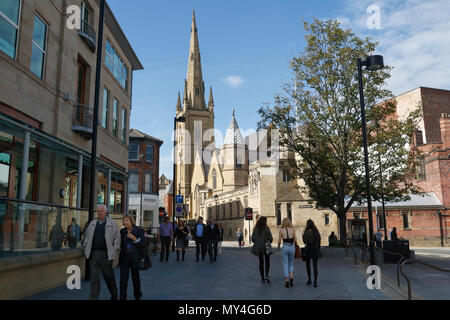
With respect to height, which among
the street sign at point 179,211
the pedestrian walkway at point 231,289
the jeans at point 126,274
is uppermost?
the street sign at point 179,211

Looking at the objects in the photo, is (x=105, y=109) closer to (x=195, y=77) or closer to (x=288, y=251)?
(x=288, y=251)

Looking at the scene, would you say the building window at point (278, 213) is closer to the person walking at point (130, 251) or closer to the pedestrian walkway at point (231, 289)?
the pedestrian walkway at point (231, 289)

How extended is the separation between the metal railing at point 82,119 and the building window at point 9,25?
4.16m

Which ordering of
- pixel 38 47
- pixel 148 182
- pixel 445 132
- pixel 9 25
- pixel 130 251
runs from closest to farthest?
pixel 130 251 → pixel 9 25 → pixel 38 47 → pixel 445 132 → pixel 148 182

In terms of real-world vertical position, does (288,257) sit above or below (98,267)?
below

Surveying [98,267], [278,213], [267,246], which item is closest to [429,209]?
[278,213]

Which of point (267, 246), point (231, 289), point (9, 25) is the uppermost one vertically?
point (9, 25)

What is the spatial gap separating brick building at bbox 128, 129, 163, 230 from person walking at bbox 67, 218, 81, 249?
104 feet

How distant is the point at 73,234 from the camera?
428 inches

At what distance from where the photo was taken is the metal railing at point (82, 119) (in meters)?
14.5

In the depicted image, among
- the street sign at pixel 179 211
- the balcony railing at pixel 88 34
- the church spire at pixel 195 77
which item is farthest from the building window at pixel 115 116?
the church spire at pixel 195 77

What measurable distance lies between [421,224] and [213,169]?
155ft

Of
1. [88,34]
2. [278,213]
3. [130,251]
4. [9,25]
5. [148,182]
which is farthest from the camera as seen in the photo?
[278,213]

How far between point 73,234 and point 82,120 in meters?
5.83
